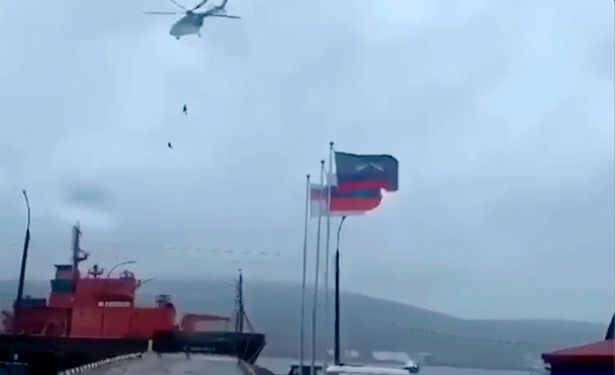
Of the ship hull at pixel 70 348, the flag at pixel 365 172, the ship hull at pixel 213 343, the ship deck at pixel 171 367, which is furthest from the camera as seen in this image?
the ship hull at pixel 213 343

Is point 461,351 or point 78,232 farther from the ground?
point 78,232

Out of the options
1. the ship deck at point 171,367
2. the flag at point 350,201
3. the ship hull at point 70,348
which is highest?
the flag at point 350,201

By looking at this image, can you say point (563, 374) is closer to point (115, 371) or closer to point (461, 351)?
point (115, 371)

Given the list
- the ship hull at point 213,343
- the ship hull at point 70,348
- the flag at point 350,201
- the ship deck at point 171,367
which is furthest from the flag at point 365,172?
the ship hull at point 213,343

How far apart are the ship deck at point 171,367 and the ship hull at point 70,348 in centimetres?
244

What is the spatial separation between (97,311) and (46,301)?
567cm

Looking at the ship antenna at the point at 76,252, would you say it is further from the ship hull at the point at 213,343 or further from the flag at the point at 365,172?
the flag at the point at 365,172

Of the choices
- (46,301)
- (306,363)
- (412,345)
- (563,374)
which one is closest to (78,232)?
(46,301)

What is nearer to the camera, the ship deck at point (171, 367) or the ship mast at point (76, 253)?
the ship deck at point (171, 367)

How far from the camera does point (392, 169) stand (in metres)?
29.0

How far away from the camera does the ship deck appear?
134ft

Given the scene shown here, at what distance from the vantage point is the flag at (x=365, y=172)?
28969 millimetres

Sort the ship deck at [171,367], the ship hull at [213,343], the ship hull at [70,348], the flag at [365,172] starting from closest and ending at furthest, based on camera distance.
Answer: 1. the flag at [365,172]
2. the ship deck at [171,367]
3. the ship hull at [70,348]
4. the ship hull at [213,343]

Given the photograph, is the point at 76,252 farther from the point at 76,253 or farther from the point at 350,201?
the point at 350,201
